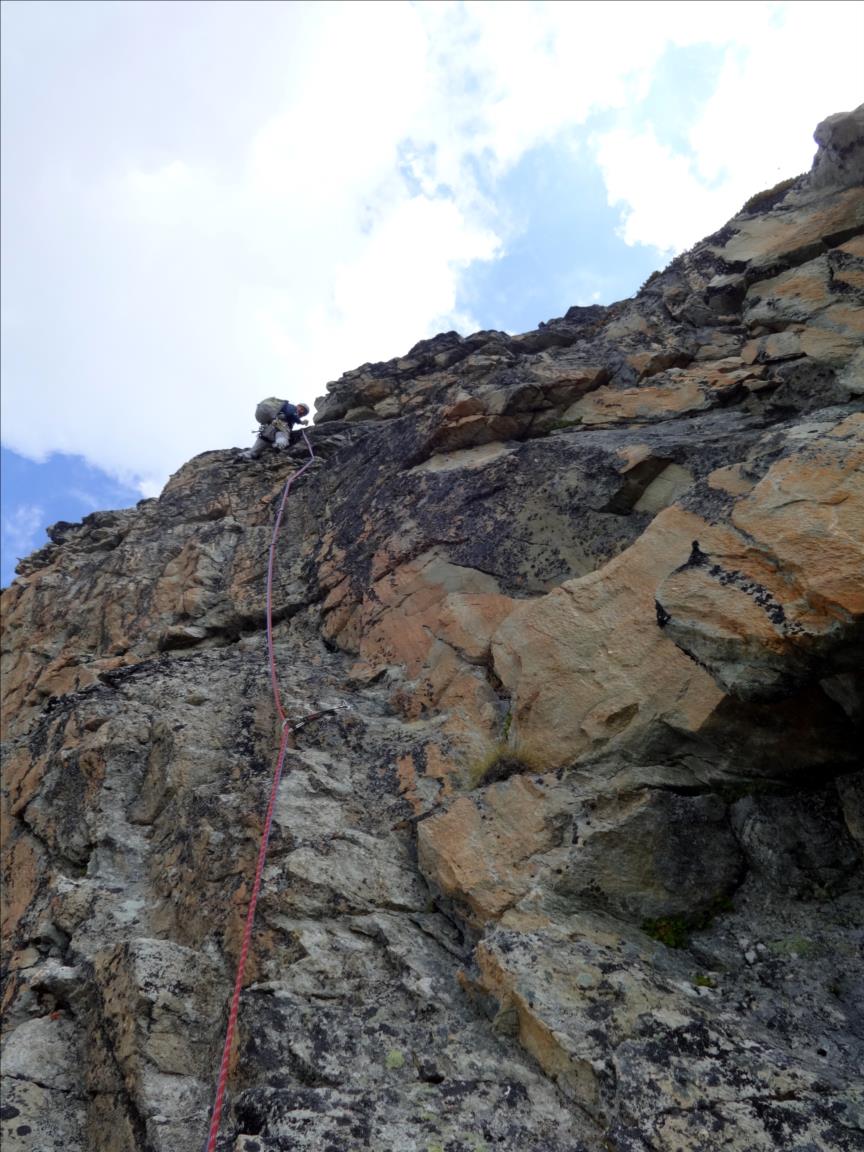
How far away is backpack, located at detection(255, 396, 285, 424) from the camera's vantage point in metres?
18.6

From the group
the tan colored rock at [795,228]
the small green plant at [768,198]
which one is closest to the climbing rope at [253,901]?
the tan colored rock at [795,228]

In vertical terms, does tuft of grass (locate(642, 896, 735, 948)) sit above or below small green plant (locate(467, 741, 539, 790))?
below

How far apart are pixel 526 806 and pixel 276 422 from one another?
1308cm

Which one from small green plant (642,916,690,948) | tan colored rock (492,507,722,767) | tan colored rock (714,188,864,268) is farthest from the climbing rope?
tan colored rock (714,188,864,268)

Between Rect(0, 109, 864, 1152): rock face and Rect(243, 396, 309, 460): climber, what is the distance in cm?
579

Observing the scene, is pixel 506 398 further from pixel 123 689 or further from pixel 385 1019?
pixel 385 1019

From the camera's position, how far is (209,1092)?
5922 mm

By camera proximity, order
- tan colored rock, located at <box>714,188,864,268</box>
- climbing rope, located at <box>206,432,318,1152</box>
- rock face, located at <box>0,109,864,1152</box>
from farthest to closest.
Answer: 1. tan colored rock, located at <box>714,188,864,268</box>
2. climbing rope, located at <box>206,432,318,1152</box>
3. rock face, located at <box>0,109,864,1152</box>

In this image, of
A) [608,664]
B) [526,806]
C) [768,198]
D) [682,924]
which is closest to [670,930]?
[682,924]

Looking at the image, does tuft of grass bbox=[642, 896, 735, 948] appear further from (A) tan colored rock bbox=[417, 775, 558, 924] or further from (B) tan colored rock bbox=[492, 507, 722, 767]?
(B) tan colored rock bbox=[492, 507, 722, 767]

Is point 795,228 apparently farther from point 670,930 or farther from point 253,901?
point 253,901

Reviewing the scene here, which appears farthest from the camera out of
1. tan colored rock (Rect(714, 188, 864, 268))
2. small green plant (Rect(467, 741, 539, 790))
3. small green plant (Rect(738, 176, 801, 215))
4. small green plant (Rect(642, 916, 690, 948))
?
small green plant (Rect(738, 176, 801, 215))

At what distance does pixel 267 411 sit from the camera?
1869cm

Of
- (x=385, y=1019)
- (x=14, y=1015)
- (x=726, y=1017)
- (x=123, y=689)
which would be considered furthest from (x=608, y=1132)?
(x=123, y=689)
